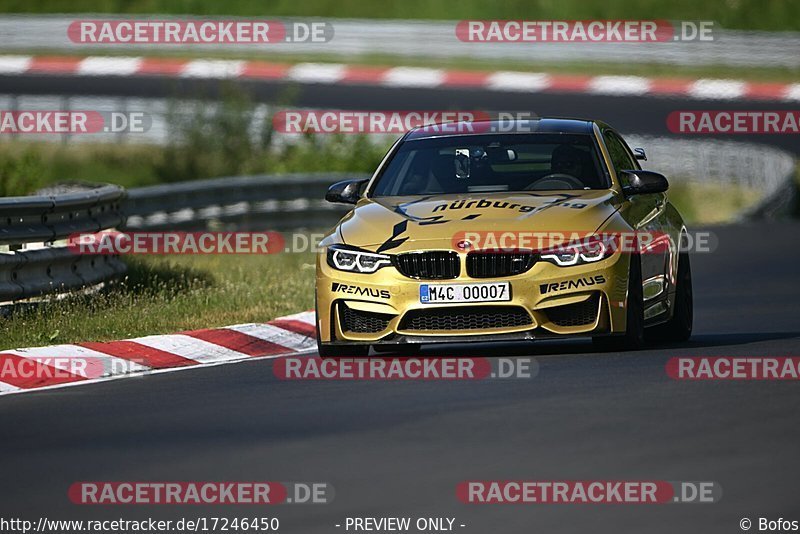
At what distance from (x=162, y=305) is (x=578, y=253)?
179 inches

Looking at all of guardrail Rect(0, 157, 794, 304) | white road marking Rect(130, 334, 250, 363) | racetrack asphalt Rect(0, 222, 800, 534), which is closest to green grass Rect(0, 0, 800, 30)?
guardrail Rect(0, 157, 794, 304)

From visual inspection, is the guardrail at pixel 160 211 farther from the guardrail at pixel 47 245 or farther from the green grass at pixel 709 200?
the green grass at pixel 709 200

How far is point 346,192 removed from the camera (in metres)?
12.6

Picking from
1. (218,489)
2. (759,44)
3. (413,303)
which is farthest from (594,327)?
(759,44)

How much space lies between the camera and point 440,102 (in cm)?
3916

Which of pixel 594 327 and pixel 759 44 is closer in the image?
pixel 594 327

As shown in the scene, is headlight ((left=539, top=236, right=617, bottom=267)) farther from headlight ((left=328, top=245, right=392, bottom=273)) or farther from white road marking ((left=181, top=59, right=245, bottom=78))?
white road marking ((left=181, top=59, right=245, bottom=78))

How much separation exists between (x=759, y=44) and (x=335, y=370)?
31.1 m

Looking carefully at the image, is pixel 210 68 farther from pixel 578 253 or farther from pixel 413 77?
pixel 578 253

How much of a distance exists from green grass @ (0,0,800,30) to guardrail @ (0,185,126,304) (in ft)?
104

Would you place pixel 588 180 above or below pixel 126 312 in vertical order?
above

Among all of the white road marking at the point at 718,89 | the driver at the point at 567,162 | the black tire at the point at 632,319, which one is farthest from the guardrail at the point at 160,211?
the white road marking at the point at 718,89

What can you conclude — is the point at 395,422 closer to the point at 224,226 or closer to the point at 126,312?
the point at 126,312

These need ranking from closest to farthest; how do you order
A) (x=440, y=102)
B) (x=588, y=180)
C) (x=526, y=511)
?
(x=526, y=511) < (x=588, y=180) < (x=440, y=102)
